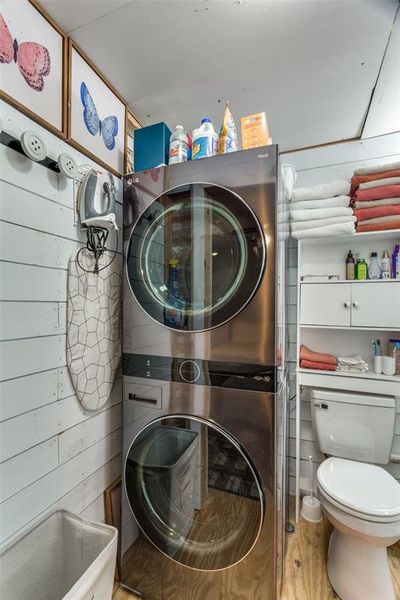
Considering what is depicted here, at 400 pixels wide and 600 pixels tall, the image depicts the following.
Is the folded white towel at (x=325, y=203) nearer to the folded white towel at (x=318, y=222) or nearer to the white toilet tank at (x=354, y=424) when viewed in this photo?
the folded white towel at (x=318, y=222)

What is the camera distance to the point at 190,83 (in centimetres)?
131

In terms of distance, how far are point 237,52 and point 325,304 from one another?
131 centimetres

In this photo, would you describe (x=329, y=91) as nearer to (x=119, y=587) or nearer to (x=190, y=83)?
(x=190, y=83)

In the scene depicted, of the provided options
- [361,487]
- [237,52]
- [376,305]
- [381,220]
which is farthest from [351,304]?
[237,52]

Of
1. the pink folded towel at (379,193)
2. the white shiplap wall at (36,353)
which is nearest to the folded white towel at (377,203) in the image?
the pink folded towel at (379,193)

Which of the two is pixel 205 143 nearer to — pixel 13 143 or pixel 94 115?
pixel 94 115

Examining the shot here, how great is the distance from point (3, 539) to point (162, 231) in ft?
3.85

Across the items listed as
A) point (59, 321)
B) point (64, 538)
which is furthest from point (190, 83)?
point (64, 538)

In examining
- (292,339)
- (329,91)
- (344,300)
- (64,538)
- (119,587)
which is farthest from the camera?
(292,339)

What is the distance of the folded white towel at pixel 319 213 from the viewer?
1547mm

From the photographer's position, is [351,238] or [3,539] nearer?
[3,539]

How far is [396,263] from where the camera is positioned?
1.56 m

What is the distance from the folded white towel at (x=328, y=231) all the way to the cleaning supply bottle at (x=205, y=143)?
28.9 inches

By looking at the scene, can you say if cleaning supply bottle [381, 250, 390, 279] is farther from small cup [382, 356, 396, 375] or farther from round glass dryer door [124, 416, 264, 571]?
round glass dryer door [124, 416, 264, 571]
